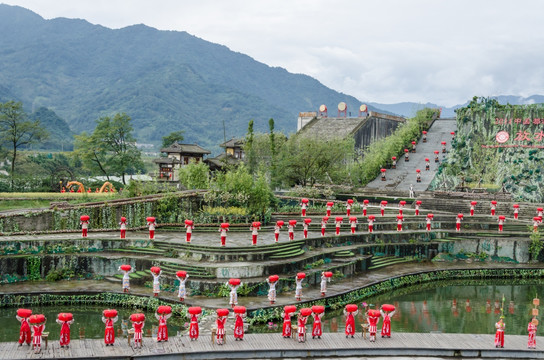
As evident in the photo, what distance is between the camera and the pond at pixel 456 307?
1698cm

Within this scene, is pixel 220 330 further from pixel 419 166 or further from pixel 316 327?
pixel 419 166

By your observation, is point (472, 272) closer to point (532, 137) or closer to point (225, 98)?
point (532, 137)

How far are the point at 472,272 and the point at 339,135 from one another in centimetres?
2544

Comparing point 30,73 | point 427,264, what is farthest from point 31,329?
point 30,73

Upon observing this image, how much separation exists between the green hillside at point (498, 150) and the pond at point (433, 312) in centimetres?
1352

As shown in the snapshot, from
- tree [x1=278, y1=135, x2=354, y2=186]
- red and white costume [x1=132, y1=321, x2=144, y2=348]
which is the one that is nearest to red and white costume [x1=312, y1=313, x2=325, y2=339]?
red and white costume [x1=132, y1=321, x2=144, y2=348]

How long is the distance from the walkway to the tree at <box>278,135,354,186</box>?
23.8m

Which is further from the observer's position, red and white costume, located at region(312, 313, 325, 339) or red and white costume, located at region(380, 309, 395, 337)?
red and white costume, located at region(380, 309, 395, 337)

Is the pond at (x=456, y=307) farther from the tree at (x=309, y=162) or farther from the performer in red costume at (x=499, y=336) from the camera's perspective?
the tree at (x=309, y=162)

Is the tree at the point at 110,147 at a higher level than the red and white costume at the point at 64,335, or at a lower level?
higher

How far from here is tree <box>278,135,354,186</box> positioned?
121ft

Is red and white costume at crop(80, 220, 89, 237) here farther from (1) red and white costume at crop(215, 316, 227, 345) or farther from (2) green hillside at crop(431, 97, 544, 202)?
(2) green hillside at crop(431, 97, 544, 202)

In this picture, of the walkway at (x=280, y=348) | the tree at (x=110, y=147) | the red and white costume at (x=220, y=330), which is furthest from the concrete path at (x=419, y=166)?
the red and white costume at (x=220, y=330)

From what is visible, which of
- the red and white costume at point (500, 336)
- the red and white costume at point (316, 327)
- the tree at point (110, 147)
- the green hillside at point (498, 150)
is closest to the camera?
the red and white costume at point (500, 336)
